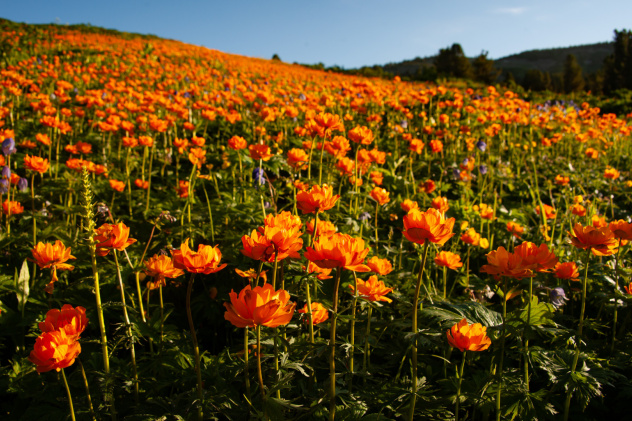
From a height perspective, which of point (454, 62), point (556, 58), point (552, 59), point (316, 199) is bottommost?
point (316, 199)

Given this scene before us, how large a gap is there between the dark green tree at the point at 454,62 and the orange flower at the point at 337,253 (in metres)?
24.5

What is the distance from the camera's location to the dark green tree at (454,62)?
78.7ft

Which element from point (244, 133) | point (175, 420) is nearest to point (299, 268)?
point (175, 420)

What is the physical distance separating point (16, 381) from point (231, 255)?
3.76 ft

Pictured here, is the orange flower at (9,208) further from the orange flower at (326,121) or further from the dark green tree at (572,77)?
the dark green tree at (572,77)

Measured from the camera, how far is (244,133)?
519 cm

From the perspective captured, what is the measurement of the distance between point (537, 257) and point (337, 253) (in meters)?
0.74

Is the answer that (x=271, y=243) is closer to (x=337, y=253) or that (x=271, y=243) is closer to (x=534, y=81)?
(x=337, y=253)

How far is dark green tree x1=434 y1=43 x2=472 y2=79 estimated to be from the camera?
78.7 ft

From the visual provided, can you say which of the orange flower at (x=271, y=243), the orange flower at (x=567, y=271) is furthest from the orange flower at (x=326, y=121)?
the orange flower at (x=567, y=271)

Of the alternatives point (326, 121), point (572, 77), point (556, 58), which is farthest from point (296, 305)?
point (556, 58)

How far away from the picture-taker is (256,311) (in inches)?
39.8

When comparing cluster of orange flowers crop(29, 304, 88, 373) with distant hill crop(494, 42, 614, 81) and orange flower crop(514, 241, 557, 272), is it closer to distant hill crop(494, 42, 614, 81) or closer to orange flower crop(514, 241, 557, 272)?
orange flower crop(514, 241, 557, 272)

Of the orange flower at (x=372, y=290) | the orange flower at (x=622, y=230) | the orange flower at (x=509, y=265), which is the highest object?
the orange flower at (x=622, y=230)
